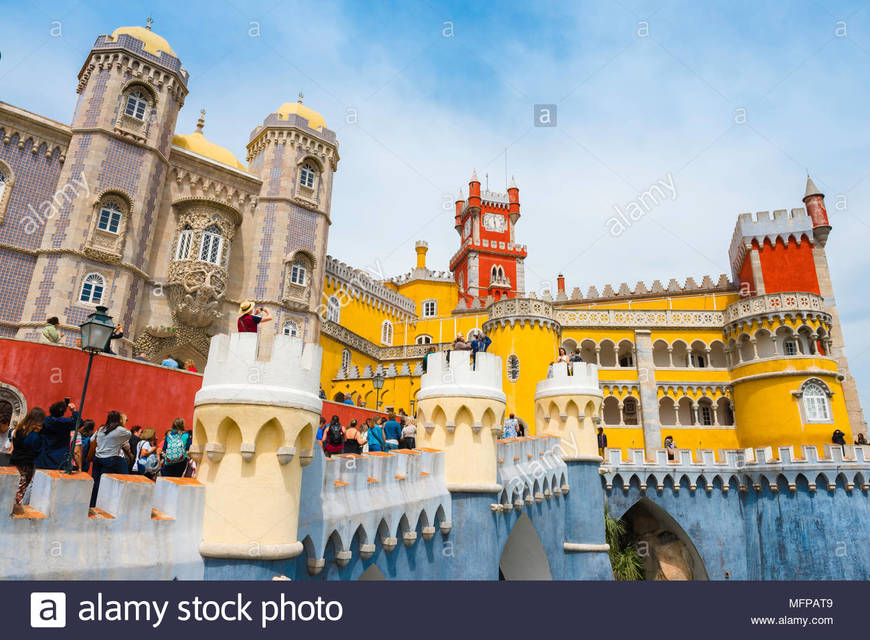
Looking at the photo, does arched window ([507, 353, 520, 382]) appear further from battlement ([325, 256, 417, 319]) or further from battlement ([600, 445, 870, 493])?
battlement ([325, 256, 417, 319])

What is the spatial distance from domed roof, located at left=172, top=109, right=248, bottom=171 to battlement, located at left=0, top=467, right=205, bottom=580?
2341 centimetres

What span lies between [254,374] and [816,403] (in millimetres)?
33205

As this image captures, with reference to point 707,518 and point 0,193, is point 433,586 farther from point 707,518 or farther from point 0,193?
point 707,518

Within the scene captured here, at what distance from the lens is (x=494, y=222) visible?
192ft

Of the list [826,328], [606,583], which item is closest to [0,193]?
[606,583]

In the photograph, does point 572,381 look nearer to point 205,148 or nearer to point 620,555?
point 620,555

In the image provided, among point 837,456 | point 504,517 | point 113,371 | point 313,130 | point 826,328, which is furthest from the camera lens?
point 826,328

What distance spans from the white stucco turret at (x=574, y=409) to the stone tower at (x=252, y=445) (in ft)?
43.7

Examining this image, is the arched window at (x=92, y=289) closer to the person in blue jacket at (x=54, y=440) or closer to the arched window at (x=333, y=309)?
the person in blue jacket at (x=54, y=440)

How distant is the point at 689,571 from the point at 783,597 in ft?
68.6

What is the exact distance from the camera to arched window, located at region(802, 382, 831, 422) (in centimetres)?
2980

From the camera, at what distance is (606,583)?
678 centimetres

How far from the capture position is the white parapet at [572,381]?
18.6 m

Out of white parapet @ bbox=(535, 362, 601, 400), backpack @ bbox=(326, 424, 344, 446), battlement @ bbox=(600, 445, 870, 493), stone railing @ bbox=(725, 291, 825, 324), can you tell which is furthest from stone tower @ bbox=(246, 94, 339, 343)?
stone railing @ bbox=(725, 291, 825, 324)
